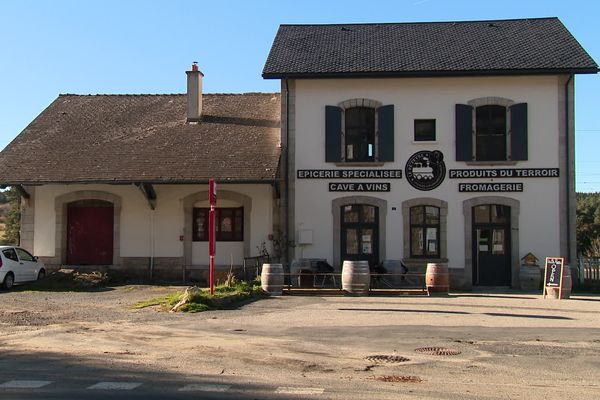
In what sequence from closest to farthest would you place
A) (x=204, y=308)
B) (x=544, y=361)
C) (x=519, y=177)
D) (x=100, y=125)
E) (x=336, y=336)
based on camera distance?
(x=544, y=361), (x=336, y=336), (x=204, y=308), (x=519, y=177), (x=100, y=125)

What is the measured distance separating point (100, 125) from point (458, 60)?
1313 cm

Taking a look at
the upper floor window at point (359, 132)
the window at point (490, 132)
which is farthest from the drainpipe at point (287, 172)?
the window at point (490, 132)

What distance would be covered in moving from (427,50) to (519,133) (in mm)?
4371

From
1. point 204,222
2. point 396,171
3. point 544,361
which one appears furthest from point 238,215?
point 544,361

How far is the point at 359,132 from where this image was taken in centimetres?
2248

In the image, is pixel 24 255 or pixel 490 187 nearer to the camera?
pixel 24 255

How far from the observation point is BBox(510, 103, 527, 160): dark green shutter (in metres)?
21.7

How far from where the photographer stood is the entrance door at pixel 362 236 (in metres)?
22.1

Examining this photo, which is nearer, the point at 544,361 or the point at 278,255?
the point at 544,361

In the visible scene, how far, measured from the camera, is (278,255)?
22.0 metres

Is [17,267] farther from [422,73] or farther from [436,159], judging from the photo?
[422,73]

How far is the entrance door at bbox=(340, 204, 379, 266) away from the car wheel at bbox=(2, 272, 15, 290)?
1020 centimetres

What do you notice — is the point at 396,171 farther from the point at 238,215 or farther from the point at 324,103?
the point at 238,215

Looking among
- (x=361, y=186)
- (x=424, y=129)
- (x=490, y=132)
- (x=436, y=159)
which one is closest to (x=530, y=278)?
(x=436, y=159)
